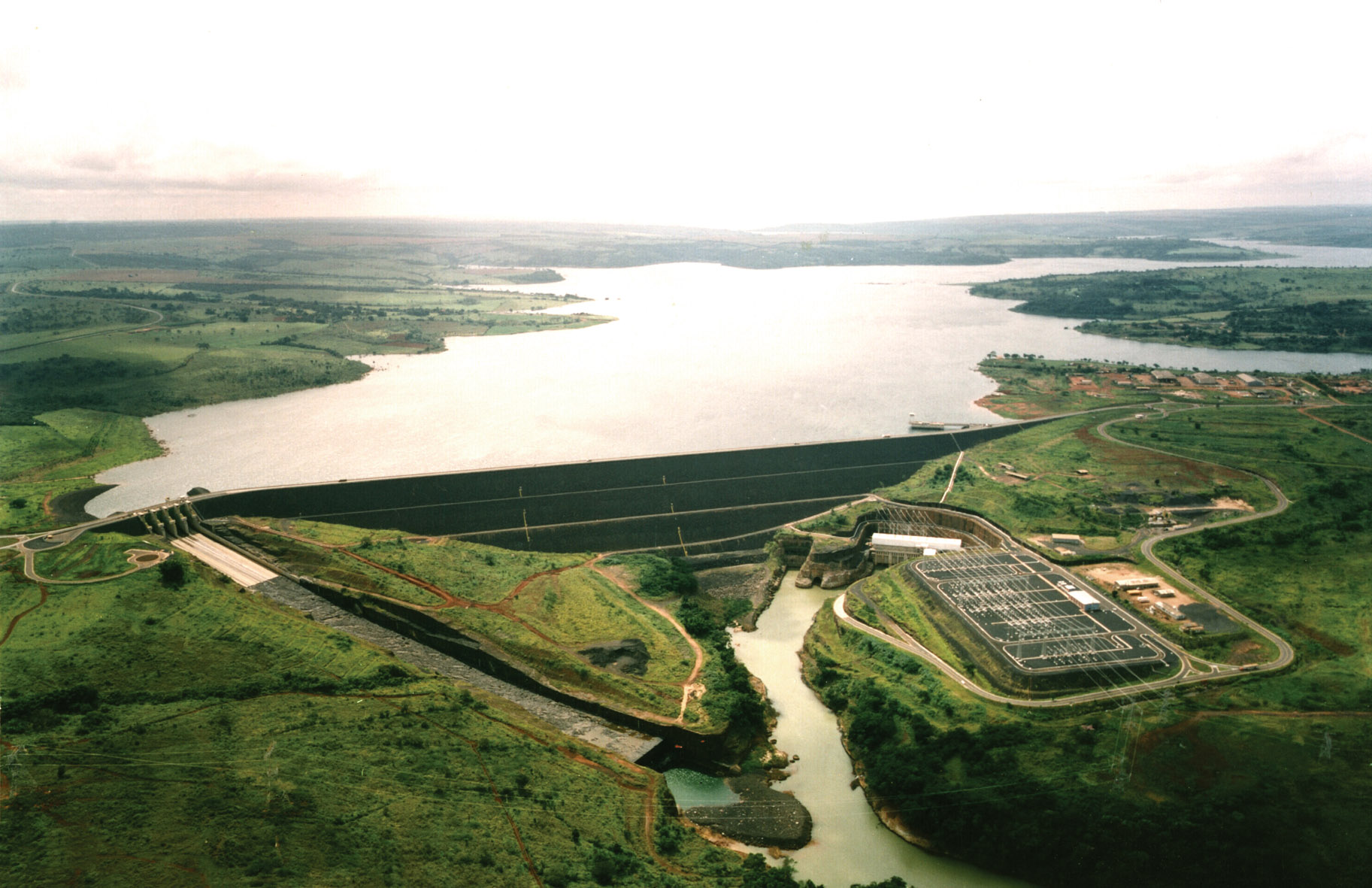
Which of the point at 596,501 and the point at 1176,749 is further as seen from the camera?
the point at 596,501

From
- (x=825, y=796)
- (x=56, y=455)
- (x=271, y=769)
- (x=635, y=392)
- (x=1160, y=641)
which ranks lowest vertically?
(x=825, y=796)

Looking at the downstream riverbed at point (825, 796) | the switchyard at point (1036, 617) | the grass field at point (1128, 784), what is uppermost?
the switchyard at point (1036, 617)

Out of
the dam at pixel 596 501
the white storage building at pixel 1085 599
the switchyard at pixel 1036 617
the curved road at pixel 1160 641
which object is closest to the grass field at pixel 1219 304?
the dam at pixel 596 501

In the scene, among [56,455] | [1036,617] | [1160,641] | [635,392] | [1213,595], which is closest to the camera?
[1160,641]

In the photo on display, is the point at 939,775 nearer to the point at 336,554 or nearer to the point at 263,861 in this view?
the point at 263,861

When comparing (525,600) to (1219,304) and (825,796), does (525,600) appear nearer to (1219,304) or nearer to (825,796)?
(825,796)

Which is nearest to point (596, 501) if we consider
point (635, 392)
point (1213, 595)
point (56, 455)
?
point (635, 392)

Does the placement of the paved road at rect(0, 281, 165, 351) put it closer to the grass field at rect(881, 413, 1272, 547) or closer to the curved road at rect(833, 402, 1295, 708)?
the grass field at rect(881, 413, 1272, 547)

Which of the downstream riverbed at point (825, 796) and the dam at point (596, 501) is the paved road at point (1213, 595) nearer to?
the downstream riverbed at point (825, 796)
